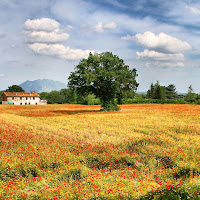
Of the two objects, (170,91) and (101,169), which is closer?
(101,169)

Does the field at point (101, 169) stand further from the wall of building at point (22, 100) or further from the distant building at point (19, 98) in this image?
the distant building at point (19, 98)

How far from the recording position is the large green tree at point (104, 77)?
120ft

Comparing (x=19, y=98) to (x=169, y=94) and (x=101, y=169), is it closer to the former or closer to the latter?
(x=169, y=94)

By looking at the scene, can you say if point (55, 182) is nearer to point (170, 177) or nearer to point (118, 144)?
point (170, 177)

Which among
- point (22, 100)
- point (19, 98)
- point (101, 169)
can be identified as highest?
point (19, 98)

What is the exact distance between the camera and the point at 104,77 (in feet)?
124

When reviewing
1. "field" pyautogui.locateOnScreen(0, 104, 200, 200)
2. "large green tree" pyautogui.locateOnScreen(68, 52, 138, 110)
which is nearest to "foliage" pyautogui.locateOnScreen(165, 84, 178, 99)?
"large green tree" pyautogui.locateOnScreen(68, 52, 138, 110)

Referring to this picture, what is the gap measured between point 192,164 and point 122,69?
3338cm

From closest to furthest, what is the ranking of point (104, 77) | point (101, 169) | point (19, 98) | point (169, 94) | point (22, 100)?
point (101, 169) < point (104, 77) < point (19, 98) < point (22, 100) < point (169, 94)

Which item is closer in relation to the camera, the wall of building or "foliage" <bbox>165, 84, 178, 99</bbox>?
the wall of building

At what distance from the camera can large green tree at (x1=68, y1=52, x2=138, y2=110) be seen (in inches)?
1439

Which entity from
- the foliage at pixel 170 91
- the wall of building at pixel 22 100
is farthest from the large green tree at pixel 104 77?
the foliage at pixel 170 91

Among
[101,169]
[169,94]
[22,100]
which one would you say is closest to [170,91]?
[169,94]

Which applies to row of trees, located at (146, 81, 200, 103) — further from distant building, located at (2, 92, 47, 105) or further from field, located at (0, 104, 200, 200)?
field, located at (0, 104, 200, 200)
